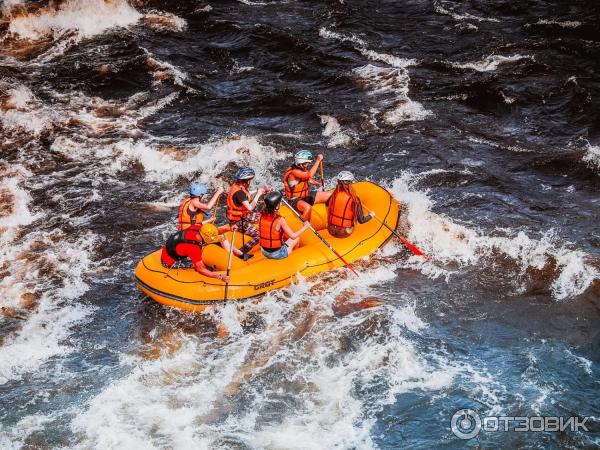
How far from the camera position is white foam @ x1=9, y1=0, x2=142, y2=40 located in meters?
20.5

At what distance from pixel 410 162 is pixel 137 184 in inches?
214

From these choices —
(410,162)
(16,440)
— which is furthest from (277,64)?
(16,440)

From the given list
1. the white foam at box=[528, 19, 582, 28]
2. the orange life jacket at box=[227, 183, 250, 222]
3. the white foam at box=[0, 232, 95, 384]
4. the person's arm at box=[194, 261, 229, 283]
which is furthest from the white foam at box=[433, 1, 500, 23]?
the person's arm at box=[194, 261, 229, 283]

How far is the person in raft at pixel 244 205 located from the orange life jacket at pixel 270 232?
0.44m

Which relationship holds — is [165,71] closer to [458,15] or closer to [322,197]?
[458,15]

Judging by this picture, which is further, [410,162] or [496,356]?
[410,162]

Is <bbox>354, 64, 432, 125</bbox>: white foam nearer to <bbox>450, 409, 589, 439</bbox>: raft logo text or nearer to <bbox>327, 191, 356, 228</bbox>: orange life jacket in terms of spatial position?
<bbox>327, 191, 356, 228</bbox>: orange life jacket

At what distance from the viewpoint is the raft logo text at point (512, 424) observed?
7.07m

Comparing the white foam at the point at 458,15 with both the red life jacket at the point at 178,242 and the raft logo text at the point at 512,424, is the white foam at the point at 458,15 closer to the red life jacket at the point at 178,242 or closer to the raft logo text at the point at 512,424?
the red life jacket at the point at 178,242

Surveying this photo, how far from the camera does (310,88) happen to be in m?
16.6

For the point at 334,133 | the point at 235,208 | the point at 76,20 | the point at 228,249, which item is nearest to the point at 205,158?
the point at 334,133

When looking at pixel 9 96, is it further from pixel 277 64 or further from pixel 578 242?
pixel 578 242

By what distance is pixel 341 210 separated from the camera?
30.9ft

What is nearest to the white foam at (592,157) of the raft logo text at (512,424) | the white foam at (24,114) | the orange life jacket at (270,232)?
the raft logo text at (512,424)
